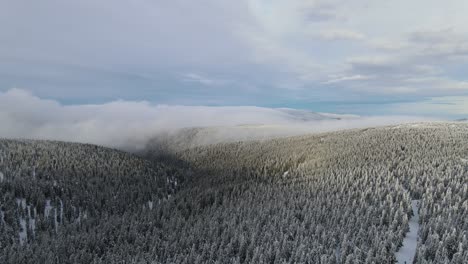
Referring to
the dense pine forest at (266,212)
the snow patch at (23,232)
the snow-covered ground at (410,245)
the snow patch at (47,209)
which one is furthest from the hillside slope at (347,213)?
the snow patch at (47,209)

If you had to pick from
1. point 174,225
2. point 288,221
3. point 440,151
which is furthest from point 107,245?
point 440,151

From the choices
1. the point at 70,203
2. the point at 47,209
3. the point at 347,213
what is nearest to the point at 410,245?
the point at 347,213

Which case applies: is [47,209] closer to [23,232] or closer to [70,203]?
[70,203]

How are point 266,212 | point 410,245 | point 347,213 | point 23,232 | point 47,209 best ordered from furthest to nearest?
point 47,209
point 23,232
point 266,212
point 347,213
point 410,245

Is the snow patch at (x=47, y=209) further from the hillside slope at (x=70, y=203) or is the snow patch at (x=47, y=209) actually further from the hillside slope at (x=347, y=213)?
the hillside slope at (x=347, y=213)

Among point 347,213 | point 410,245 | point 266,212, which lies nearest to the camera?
point 410,245

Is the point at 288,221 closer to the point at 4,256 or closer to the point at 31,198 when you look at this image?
the point at 4,256

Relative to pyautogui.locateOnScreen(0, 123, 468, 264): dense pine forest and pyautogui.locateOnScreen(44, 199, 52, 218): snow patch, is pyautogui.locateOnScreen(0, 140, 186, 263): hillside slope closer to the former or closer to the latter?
pyautogui.locateOnScreen(44, 199, 52, 218): snow patch
